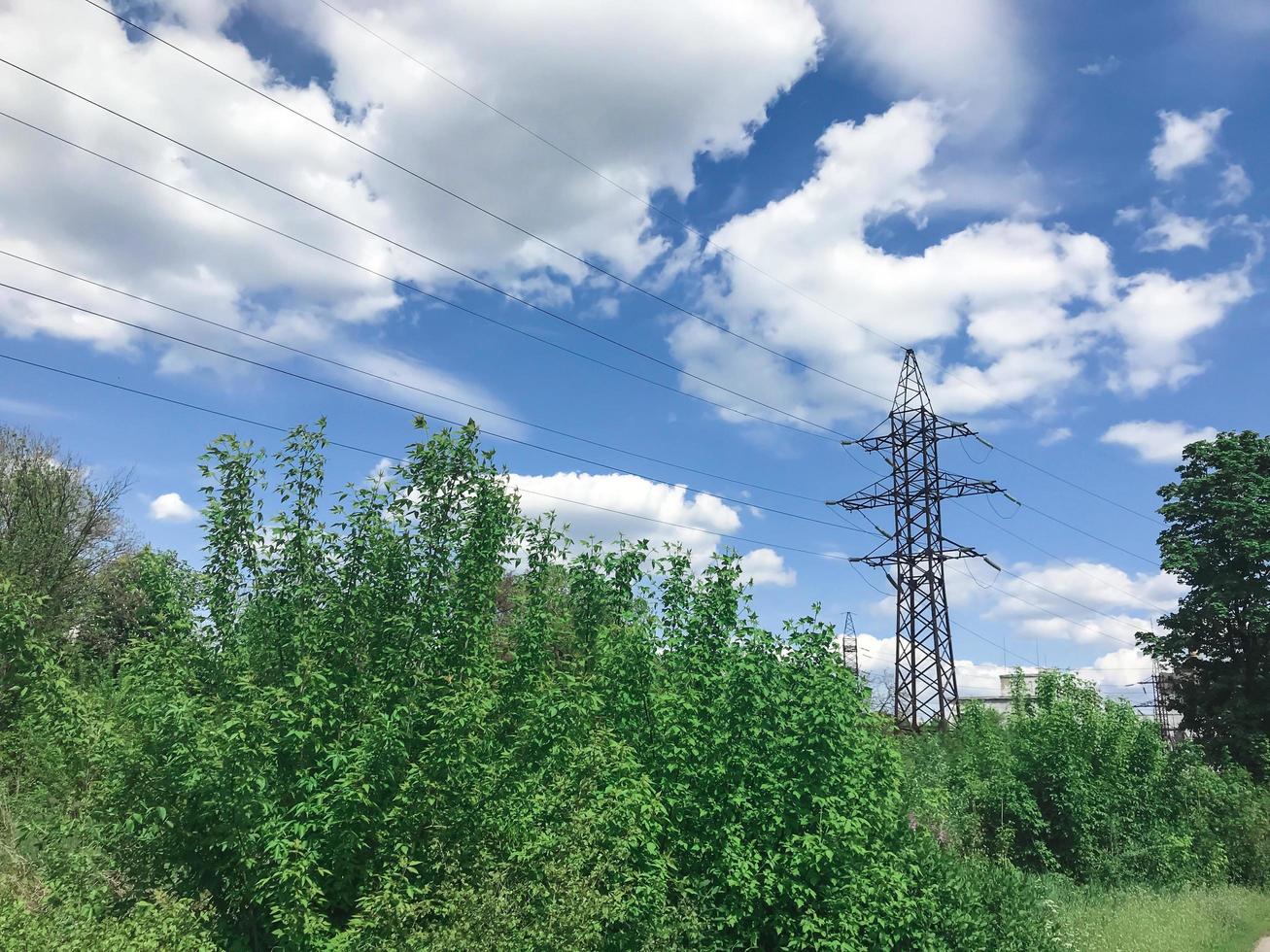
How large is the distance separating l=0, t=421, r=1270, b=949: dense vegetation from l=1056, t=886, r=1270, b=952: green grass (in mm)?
2892

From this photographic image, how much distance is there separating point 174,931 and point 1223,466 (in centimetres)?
4058

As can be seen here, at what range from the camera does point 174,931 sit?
25.9 ft

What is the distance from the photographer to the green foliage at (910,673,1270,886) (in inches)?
934

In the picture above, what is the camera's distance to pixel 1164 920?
18500 mm

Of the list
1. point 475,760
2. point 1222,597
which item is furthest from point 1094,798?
point 475,760

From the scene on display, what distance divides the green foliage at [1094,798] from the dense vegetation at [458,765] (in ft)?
31.9

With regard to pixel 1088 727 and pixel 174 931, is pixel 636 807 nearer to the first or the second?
pixel 174 931

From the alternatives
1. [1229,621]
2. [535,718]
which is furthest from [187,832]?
[1229,621]

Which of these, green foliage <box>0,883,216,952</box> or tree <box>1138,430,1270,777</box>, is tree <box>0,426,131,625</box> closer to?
green foliage <box>0,883,216,952</box>

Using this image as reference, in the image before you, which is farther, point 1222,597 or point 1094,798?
point 1222,597

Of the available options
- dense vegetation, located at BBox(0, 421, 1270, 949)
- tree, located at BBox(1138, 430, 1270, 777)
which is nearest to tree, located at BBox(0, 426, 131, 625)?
dense vegetation, located at BBox(0, 421, 1270, 949)

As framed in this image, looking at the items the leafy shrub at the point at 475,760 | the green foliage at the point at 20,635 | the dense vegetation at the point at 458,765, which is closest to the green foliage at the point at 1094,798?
the dense vegetation at the point at 458,765

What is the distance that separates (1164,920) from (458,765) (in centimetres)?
1717

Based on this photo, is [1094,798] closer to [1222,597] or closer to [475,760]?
[1222,597]
